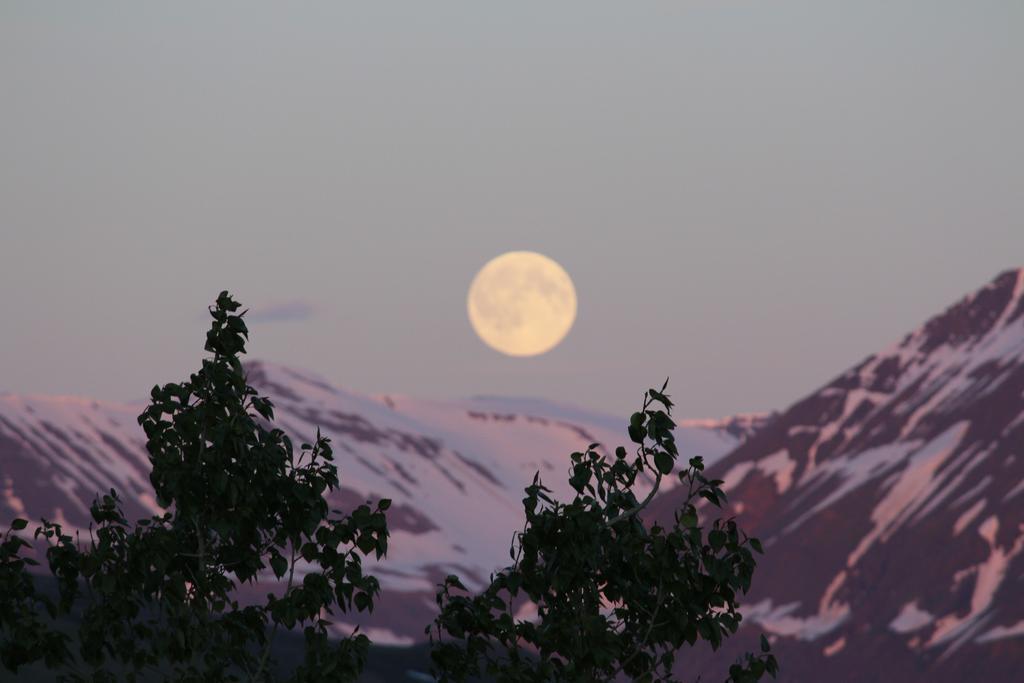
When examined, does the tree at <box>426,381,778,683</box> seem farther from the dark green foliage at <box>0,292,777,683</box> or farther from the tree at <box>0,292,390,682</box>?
the tree at <box>0,292,390,682</box>

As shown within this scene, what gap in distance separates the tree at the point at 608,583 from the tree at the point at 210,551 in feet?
5.64

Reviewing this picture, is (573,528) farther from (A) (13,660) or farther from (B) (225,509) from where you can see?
(A) (13,660)

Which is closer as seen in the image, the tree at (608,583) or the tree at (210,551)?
the tree at (608,583)

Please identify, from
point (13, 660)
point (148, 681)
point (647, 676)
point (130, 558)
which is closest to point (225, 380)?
point (130, 558)

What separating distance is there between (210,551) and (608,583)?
231 inches

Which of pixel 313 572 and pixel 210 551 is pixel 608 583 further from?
pixel 210 551

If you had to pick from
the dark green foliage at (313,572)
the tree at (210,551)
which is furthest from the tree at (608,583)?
the tree at (210,551)

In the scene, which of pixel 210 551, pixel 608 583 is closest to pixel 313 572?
pixel 210 551

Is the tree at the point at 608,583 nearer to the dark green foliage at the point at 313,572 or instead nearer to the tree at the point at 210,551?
the dark green foliage at the point at 313,572

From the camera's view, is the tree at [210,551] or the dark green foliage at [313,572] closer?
A: the dark green foliage at [313,572]

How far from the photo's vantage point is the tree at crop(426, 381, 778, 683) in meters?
23.3

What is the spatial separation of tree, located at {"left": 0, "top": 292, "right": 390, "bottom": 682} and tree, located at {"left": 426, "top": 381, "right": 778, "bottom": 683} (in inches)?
67.7

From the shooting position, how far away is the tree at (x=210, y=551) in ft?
79.1

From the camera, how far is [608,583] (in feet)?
80.8
